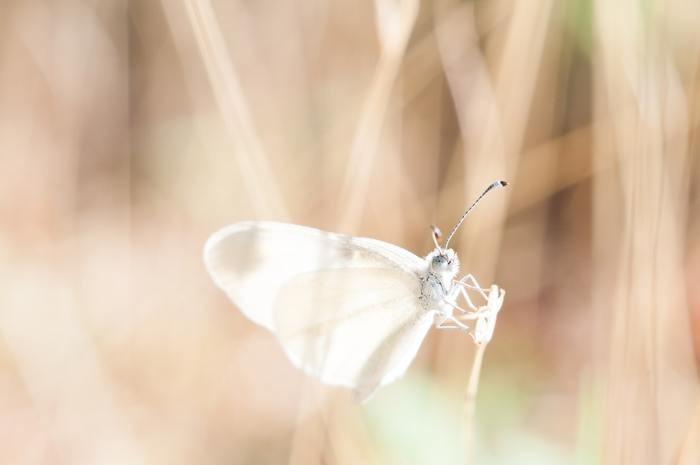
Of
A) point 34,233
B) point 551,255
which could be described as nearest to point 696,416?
point 551,255

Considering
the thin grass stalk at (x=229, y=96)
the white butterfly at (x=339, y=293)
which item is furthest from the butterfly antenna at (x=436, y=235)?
the thin grass stalk at (x=229, y=96)

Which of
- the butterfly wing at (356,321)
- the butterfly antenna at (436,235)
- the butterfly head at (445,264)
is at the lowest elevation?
the butterfly wing at (356,321)

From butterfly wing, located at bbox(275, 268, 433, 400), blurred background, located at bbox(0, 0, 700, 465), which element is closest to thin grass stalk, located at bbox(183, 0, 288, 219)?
blurred background, located at bbox(0, 0, 700, 465)

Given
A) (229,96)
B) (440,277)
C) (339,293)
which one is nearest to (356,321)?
(339,293)

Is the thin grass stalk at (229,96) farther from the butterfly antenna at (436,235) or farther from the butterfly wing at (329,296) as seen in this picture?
the butterfly antenna at (436,235)

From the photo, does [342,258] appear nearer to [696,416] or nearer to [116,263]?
[696,416]

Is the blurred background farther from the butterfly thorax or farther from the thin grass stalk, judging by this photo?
the butterfly thorax

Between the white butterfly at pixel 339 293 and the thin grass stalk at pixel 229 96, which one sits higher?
the thin grass stalk at pixel 229 96
